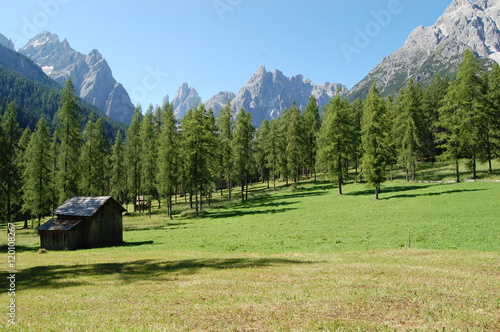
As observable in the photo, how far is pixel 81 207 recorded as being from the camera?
32344mm

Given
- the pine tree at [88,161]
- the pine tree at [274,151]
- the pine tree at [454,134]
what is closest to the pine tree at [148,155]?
the pine tree at [88,161]

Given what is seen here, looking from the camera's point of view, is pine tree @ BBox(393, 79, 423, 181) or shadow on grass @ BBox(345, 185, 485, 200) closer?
shadow on grass @ BBox(345, 185, 485, 200)

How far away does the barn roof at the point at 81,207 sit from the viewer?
1234 inches

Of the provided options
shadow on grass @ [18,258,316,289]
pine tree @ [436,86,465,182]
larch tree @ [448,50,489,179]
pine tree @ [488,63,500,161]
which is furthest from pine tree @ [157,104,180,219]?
pine tree @ [488,63,500,161]

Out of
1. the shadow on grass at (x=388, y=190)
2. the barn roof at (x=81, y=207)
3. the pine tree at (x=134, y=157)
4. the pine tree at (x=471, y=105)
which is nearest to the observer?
the barn roof at (x=81, y=207)

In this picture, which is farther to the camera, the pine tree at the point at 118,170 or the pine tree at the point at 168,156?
the pine tree at the point at 118,170

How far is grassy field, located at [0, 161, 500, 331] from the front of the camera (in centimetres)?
816

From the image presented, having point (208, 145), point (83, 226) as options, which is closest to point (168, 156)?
point (208, 145)

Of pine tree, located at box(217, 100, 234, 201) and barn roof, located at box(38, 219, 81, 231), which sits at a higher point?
pine tree, located at box(217, 100, 234, 201)

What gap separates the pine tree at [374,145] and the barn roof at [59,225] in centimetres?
3767

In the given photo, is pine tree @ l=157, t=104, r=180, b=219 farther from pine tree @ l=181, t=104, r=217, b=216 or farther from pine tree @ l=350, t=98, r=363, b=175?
pine tree @ l=350, t=98, r=363, b=175

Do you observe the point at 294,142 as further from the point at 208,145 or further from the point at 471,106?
the point at 471,106

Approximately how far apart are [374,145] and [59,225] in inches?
1632

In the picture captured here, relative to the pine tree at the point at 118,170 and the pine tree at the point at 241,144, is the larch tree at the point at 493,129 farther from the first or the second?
the pine tree at the point at 118,170
